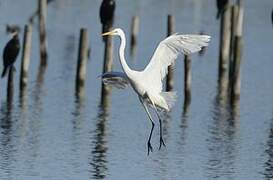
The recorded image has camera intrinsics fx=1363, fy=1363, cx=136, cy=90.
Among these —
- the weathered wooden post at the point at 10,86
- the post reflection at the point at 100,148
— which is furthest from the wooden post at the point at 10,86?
the post reflection at the point at 100,148

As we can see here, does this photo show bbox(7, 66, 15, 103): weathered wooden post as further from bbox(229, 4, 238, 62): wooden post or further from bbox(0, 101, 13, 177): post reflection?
bbox(229, 4, 238, 62): wooden post

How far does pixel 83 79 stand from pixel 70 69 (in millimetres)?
3391

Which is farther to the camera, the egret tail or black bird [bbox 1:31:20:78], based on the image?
black bird [bbox 1:31:20:78]

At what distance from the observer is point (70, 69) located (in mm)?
28359

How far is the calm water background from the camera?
1842cm

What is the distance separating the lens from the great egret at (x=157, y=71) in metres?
17.8

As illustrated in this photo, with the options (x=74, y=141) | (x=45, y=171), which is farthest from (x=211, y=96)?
(x=45, y=171)

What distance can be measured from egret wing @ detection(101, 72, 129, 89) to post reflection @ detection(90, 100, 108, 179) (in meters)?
1.09

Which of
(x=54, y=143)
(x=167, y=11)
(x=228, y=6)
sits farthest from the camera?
(x=167, y=11)

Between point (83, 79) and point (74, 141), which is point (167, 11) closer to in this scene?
point (83, 79)

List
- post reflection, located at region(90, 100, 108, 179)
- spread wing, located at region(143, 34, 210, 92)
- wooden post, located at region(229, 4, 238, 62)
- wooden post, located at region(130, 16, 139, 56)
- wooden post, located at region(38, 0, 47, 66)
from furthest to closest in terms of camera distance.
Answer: wooden post, located at region(130, 16, 139, 56), wooden post, located at region(38, 0, 47, 66), wooden post, located at region(229, 4, 238, 62), post reflection, located at region(90, 100, 108, 179), spread wing, located at region(143, 34, 210, 92)

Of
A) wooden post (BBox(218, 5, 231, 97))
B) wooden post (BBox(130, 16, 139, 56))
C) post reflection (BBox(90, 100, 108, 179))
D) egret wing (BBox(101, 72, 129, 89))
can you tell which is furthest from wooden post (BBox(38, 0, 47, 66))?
egret wing (BBox(101, 72, 129, 89))

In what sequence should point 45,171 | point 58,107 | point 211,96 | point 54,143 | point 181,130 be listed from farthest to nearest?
point 211,96
point 58,107
point 181,130
point 54,143
point 45,171

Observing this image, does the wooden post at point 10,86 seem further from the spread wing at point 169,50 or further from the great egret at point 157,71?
the spread wing at point 169,50
